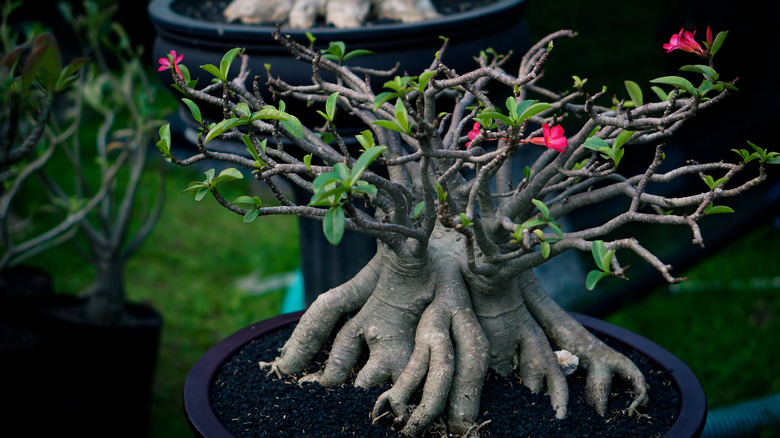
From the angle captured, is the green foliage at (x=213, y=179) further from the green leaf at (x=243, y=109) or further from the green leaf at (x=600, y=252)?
the green leaf at (x=600, y=252)

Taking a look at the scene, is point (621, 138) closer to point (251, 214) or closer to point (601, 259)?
point (601, 259)

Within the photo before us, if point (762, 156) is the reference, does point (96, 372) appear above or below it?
below

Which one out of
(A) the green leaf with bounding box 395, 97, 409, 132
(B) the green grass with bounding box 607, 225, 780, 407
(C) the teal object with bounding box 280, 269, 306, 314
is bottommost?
(B) the green grass with bounding box 607, 225, 780, 407

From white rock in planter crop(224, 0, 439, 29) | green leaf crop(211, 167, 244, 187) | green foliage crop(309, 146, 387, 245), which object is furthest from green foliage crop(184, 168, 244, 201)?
white rock in planter crop(224, 0, 439, 29)

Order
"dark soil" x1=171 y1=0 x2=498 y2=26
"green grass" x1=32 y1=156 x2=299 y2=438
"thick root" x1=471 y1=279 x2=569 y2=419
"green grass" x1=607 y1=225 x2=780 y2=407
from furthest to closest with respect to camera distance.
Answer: "green grass" x1=32 y1=156 x2=299 y2=438
"green grass" x1=607 y1=225 x2=780 y2=407
"dark soil" x1=171 y1=0 x2=498 y2=26
"thick root" x1=471 y1=279 x2=569 y2=419

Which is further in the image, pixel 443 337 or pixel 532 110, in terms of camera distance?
pixel 443 337

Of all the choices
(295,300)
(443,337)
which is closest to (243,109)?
(443,337)

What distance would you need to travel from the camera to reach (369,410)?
3.88 ft

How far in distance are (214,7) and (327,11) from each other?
1.50 ft

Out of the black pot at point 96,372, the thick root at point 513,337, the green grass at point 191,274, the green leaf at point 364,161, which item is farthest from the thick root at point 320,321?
the green grass at point 191,274

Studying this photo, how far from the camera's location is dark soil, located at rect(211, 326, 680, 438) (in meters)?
1.14

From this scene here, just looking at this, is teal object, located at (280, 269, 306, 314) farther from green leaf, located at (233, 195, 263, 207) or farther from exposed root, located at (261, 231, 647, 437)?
green leaf, located at (233, 195, 263, 207)

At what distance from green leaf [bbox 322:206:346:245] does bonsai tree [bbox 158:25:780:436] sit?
10 cm

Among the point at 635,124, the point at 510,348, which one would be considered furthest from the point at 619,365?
the point at 635,124
